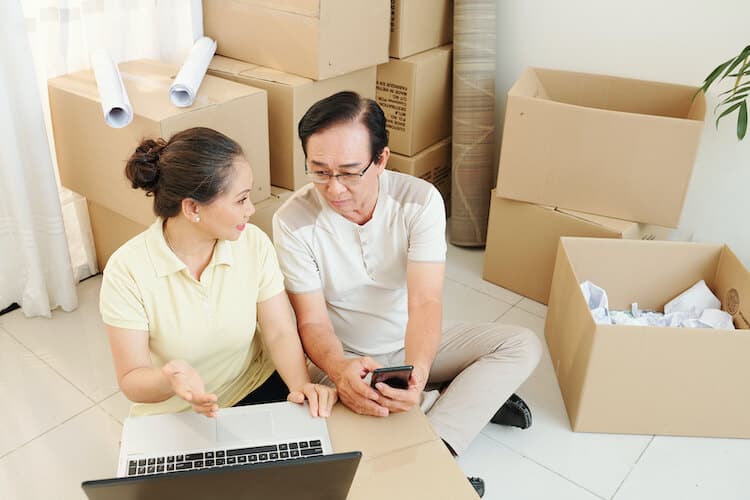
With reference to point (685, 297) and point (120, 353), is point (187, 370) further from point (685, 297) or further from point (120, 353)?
point (685, 297)

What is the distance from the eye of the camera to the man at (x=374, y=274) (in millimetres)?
1534

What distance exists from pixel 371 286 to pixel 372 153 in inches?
13.6

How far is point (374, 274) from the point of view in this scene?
1.72 meters

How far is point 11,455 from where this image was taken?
1856 millimetres

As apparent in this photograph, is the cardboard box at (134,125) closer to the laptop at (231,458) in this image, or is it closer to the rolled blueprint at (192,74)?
the rolled blueprint at (192,74)

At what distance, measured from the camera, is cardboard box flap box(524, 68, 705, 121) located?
2.47m

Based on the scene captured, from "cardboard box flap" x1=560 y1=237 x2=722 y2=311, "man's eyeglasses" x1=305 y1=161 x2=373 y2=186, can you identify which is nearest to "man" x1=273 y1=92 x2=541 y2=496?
"man's eyeglasses" x1=305 y1=161 x2=373 y2=186

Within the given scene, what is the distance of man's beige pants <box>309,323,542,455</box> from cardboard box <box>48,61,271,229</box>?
791 mm

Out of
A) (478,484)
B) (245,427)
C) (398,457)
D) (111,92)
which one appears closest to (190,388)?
(245,427)

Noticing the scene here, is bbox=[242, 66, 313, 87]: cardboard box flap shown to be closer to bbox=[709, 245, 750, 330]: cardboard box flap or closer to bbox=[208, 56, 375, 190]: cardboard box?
bbox=[208, 56, 375, 190]: cardboard box

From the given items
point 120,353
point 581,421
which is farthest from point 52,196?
point 581,421

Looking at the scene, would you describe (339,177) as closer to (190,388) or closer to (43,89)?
(190,388)

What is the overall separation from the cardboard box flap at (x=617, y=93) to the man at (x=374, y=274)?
0.96 meters

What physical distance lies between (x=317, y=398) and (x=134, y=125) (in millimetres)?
1150
